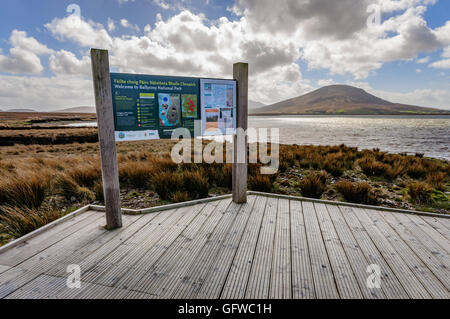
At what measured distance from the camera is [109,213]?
285 cm

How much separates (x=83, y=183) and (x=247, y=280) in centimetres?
460

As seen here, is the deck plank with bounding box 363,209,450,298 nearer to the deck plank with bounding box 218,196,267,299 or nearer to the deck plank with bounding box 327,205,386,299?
the deck plank with bounding box 327,205,386,299

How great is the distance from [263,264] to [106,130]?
232 cm

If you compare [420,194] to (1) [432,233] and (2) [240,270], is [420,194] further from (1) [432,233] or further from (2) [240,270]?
(2) [240,270]

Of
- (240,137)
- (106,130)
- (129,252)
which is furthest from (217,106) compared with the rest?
(129,252)

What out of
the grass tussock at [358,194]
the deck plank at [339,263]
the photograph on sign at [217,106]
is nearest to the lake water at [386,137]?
the grass tussock at [358,194]

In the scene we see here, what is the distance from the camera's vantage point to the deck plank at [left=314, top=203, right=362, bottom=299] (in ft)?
6.02

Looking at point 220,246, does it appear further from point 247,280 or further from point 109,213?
point 109,213

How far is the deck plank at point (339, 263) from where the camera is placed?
1836mm

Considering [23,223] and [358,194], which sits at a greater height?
[23,223]

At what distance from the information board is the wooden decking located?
1270 millimetres

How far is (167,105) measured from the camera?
311cm

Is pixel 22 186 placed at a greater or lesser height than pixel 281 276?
greater
